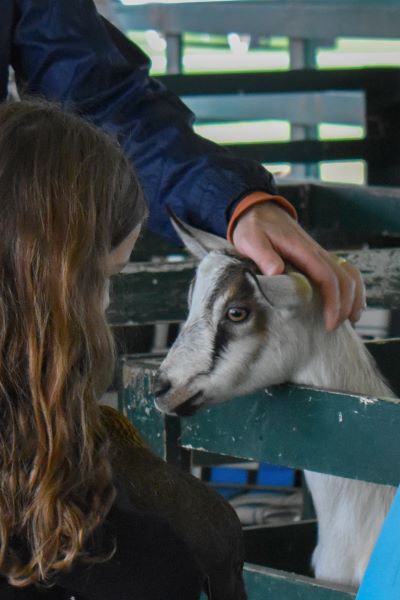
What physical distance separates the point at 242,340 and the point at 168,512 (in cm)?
88

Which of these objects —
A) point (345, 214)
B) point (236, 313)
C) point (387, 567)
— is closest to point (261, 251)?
point (236, 313)

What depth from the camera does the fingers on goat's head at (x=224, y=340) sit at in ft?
7.30

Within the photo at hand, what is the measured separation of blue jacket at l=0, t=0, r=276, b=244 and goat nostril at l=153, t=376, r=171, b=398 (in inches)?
9.8

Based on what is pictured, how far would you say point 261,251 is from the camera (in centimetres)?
203

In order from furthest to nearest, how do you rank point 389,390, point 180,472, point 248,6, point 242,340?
point 248,6, point 389,390, point 242,340, point 180,472

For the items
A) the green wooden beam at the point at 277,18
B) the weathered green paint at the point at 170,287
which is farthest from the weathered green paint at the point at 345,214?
the green wooden beam at the point at 277,18

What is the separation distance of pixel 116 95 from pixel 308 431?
64cm

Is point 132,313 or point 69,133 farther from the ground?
point 69,133

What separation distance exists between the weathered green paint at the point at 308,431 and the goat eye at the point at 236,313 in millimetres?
139

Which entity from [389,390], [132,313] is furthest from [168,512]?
[132,313]

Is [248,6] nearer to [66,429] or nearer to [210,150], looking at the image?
[210,150]

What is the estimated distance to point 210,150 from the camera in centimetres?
208

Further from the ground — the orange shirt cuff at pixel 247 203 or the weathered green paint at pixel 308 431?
the orange shirt cuff at pixel 247 203

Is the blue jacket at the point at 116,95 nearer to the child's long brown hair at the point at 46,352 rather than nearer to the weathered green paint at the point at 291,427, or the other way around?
the weathered green paint at the point at 291,427
